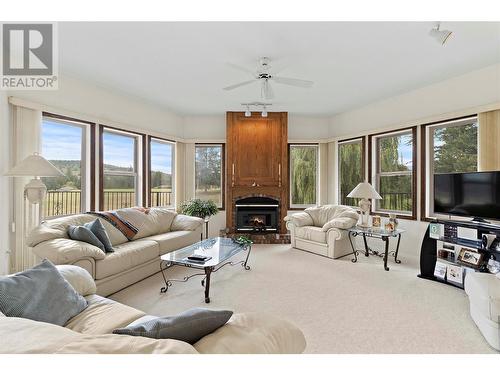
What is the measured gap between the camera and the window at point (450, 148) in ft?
12.0

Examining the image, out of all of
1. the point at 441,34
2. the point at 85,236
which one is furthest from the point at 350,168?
Answer: the point at 85,236

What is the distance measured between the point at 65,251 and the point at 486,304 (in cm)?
364

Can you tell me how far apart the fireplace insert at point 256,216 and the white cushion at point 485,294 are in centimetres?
357

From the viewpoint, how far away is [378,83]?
12.7 feet

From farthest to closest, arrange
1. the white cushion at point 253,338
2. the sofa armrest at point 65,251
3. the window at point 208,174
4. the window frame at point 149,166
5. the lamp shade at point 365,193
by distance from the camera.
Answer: the window at point 208,174 → the window frame at point 149,166 → the lamp shade at point 365,193 → the sofa armrest at point 65,251 → the white cushion at point 253,338

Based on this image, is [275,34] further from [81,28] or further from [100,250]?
[100,250]

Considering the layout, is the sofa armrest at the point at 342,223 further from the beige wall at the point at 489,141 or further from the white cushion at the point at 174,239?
the white cushion at the point at 174,239

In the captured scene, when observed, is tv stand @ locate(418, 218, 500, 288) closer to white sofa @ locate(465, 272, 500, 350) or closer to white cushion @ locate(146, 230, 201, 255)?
white sofa @ locate(465, 272, 500, 350)

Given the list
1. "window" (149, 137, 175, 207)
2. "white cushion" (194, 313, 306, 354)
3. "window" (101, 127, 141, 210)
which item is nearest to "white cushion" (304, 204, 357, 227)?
"window" (149, 137, 175, 207)

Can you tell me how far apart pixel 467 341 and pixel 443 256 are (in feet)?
4.73

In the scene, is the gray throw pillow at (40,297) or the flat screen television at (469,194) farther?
the flat screen television at (469,194)

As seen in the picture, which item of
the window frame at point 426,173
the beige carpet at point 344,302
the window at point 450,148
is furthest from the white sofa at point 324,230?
the window at point 450,148

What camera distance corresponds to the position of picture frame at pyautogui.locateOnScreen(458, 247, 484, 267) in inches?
110
